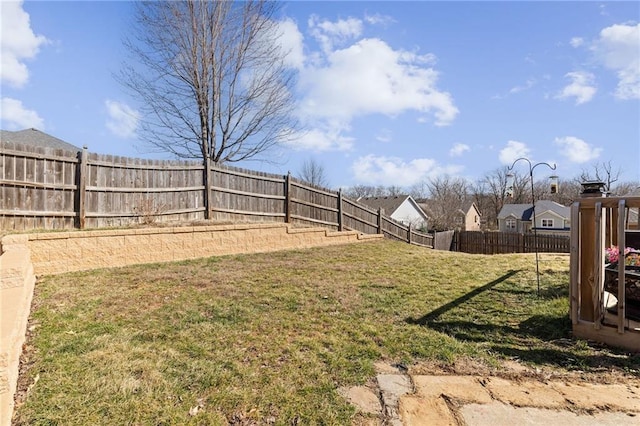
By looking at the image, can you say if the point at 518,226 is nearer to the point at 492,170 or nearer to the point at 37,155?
the point at 492,170

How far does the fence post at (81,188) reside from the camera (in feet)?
19.5

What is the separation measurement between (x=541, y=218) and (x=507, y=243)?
16730 millimetres

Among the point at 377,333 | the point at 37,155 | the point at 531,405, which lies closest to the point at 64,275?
the point at 37,155

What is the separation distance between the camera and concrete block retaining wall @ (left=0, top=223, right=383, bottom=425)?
6.58ft

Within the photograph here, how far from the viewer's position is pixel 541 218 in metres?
30.0

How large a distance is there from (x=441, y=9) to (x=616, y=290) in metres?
6.15

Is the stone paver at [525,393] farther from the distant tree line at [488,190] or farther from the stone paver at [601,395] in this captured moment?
the distant tree line at [488,190]

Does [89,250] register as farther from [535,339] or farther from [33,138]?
[33,138]

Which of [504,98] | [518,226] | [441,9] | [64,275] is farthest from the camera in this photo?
[518,226]

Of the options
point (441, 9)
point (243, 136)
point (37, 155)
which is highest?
point (441, 9)

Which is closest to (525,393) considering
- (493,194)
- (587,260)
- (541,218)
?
(587,260)

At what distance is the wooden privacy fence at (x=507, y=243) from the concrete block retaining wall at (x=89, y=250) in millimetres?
11814

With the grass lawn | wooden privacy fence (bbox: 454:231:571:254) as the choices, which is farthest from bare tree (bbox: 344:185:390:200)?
the grass lawn

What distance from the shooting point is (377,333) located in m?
3.04
